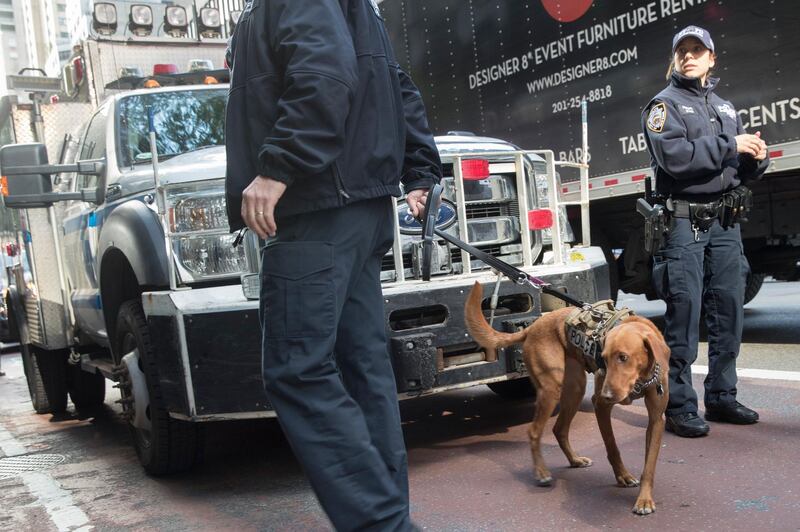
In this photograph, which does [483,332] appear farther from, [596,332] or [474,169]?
[474,169]

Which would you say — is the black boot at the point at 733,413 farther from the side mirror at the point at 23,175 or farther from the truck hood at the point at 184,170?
the side mirror at the point at 23,175

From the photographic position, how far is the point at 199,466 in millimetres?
4770

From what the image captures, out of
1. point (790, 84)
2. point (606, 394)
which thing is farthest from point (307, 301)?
point (790, 84)

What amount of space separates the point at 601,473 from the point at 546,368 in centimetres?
56

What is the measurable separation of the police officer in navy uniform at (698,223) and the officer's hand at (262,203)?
2620mm

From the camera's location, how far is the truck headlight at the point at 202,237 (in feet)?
13.5

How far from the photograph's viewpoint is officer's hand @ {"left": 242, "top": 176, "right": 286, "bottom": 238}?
7.59 ft

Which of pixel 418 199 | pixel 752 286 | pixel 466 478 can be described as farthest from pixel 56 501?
pixel 752 286

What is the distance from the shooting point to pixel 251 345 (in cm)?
388

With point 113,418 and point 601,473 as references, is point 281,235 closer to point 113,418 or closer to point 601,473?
point 601,473

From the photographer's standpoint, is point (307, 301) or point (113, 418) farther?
point (113, 418)

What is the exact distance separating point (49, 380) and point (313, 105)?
5.58m

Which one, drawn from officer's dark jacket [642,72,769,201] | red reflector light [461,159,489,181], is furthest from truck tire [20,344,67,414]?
officer's dark jacket [642,72,769,201]

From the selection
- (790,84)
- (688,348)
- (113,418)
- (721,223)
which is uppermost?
(790,84)
